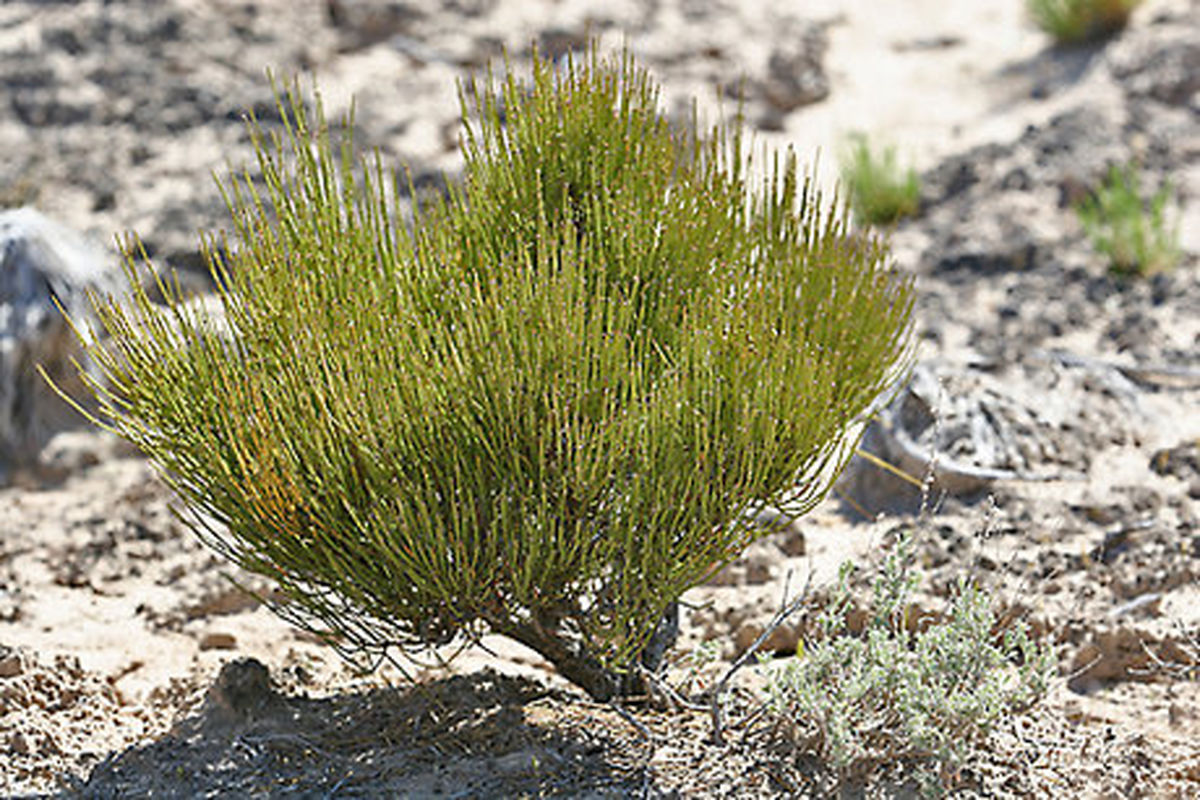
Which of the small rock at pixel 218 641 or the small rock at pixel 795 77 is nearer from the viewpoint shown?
the small rock at pixel 218 641

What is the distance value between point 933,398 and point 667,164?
1.54 m

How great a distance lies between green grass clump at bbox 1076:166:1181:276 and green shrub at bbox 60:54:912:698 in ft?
8.62

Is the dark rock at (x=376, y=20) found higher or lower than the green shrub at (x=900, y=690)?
higher

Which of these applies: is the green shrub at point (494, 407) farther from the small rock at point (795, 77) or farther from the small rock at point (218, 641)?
the small rock at point (795, 77)

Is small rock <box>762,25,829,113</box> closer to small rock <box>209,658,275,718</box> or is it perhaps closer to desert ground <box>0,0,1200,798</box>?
desert ground <box>0,0,1200,798</box>

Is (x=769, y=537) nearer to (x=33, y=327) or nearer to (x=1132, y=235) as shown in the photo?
(x=1132, y=235)

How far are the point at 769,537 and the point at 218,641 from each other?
5.11 feet

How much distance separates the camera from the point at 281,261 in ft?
9.02

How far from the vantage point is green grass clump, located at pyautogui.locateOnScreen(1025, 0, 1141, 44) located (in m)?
7.03

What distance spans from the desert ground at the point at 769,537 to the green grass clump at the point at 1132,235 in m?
0.10

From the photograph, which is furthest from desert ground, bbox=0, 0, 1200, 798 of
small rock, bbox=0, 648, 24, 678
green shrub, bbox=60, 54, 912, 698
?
green shrub, bbox=60, 54, 912, 698

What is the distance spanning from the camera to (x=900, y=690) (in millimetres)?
2713

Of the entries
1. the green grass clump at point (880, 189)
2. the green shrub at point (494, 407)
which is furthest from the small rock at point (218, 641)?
the green grass clump at point (880, 189)

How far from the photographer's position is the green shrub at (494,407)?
2533mm
